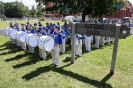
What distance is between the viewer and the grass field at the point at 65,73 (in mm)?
6012

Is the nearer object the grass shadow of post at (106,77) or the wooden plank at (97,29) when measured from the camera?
the grass shadow of post at (106,77)

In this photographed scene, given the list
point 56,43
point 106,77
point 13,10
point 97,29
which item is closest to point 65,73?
point 56,43

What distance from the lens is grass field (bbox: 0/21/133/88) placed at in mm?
6012

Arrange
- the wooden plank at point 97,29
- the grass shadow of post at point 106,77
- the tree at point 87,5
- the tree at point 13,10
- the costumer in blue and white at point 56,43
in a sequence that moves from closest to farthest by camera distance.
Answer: the grass shadow of post at point 106,77 → the wooden plank at point 97,29 → the costumer in blue and white at point 56,43 → the tree at point 87,5 → the tree at point 13,10

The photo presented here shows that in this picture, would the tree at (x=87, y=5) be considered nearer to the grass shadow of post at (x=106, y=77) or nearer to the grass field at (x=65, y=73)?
the grass field at (x=65, y=73)

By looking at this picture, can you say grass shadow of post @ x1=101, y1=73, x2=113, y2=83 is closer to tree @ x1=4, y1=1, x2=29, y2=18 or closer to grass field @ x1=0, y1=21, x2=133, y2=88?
grass field @ x1=0, y1=21, x2=133, y2=88

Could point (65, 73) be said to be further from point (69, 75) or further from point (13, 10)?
point (13, 10)

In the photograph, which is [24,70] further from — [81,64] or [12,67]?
[81,64]

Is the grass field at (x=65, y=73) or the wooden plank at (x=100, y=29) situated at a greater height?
the wooden plank at (x=100, y=29)

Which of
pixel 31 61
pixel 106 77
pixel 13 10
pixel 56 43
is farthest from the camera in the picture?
pixel 13 10

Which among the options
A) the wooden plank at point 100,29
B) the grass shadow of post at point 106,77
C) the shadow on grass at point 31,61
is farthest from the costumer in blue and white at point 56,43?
the grass shadow of post at point 106,77

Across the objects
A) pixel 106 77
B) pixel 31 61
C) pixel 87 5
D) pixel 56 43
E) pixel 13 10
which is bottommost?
pixel 106 77

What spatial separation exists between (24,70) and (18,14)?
308ft

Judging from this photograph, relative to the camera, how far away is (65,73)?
277 inches
